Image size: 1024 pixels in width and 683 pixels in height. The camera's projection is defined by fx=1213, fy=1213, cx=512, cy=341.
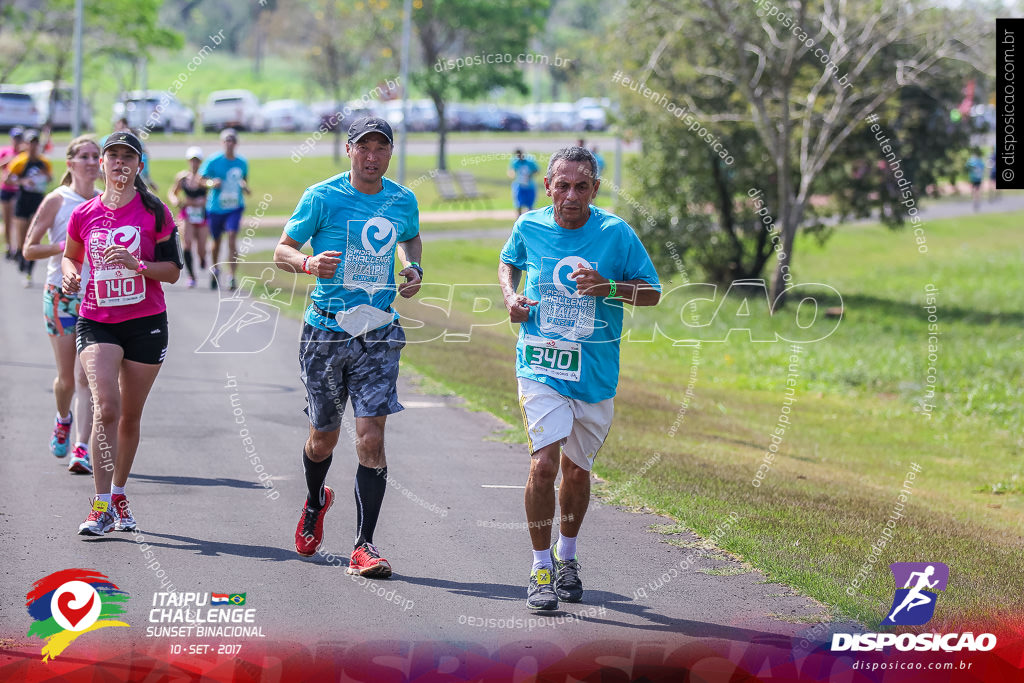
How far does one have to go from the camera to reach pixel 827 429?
12422 mm

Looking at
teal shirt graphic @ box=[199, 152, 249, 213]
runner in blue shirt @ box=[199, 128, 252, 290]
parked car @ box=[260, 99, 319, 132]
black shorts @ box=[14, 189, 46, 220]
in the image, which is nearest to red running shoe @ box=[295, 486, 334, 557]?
runner in blue shirt @ box=[199, 128, 252, 290]

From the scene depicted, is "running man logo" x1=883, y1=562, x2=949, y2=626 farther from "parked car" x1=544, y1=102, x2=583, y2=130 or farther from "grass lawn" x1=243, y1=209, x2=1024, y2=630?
"parked car" x1=544, y1=102, x2=583, y2=130

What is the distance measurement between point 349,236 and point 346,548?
5.44 ft

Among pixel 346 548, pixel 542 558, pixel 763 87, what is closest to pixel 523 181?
pixel 763 87

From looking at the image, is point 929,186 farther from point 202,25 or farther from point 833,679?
point 202,25

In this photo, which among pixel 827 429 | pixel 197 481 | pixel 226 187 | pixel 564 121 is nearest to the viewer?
pixel 197 481

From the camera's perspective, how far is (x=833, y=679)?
4.85m

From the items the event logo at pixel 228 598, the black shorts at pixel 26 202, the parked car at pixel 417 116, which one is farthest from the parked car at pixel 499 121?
the event logo at pixel 228 598

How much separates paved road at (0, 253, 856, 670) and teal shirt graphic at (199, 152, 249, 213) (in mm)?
6591

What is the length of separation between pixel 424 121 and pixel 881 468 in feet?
141

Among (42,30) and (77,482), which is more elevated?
(42,30)

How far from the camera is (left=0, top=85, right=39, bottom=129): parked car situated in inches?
1678

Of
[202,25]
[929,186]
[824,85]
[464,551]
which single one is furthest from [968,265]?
[202,25]

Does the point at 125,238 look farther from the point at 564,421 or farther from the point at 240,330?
the point at 240,330
